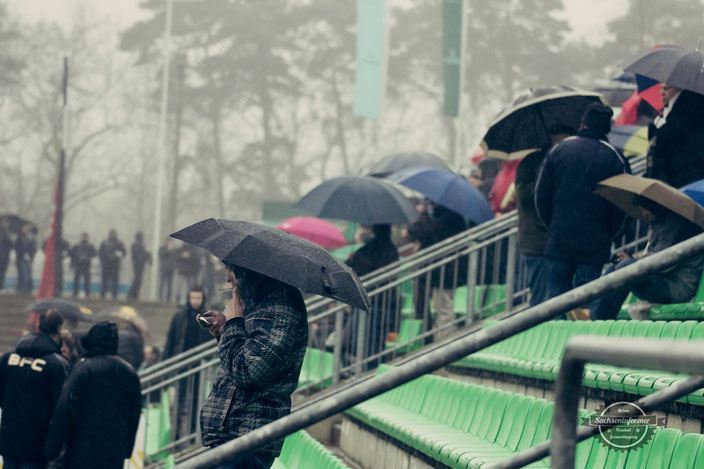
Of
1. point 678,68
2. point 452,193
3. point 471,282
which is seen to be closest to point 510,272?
point 471,282

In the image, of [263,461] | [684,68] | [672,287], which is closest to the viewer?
[263,461]

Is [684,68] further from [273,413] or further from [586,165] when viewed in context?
[273,413]

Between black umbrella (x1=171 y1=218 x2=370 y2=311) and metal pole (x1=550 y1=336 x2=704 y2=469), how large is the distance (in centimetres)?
189

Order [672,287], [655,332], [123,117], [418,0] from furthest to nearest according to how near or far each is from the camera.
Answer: [123,117]
[418,0]
[672,287]
[655,332]

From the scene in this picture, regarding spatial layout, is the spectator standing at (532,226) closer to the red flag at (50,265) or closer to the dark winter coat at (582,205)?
the dark winter coat at (582,205)

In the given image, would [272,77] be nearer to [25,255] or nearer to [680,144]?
[25,255]

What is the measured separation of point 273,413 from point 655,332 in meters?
2.33

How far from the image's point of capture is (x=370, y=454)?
688 cm

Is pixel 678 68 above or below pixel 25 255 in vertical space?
above

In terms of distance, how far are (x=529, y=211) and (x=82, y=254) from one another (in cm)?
2174

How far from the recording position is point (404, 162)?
12500 millimetres

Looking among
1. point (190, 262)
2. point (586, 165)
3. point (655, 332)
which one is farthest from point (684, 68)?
point (190, 262)

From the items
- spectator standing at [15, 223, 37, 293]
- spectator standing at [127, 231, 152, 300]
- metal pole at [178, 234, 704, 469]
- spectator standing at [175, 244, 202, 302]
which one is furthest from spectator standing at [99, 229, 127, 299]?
metal pole at [178, 234, 704, 469]

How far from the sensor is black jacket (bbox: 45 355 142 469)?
707 centimetres
